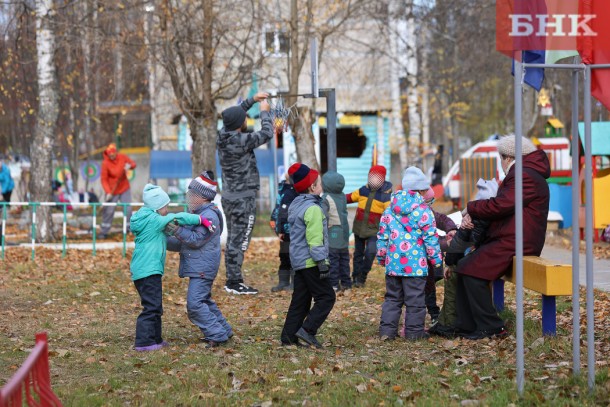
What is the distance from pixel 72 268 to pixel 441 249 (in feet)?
27.0

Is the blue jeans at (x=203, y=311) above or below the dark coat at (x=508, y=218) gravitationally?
below

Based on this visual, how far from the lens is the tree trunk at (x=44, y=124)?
21.0m

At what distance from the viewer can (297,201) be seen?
9430 millimetres

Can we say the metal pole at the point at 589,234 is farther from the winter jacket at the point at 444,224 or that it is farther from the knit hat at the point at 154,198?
the knit hat at the point at 154,198

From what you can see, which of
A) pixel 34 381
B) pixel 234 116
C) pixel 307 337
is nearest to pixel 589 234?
pixel 307 337

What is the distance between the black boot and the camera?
1377 cm

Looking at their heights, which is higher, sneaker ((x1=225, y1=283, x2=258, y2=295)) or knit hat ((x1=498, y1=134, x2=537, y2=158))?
knit hat ((x1=498, y1=134, x2=537, y2=158))

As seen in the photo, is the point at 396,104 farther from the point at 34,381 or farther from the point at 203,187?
the point at 34,381

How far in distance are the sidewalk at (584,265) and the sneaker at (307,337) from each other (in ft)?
9.91

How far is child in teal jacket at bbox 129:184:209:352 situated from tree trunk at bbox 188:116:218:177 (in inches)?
573

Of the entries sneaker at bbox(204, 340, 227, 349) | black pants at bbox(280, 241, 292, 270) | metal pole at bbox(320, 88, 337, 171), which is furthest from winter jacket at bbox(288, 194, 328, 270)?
metal pole at bbox(320, 88, 337, 171)

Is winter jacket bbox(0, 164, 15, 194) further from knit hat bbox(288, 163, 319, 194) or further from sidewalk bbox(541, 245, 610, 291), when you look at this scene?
knit hat bbox(288, 163, 319, 194)

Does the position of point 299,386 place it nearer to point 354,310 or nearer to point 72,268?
point 354,310

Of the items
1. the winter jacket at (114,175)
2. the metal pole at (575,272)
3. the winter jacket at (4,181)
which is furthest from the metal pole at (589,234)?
the winter jacket at (4,181)
